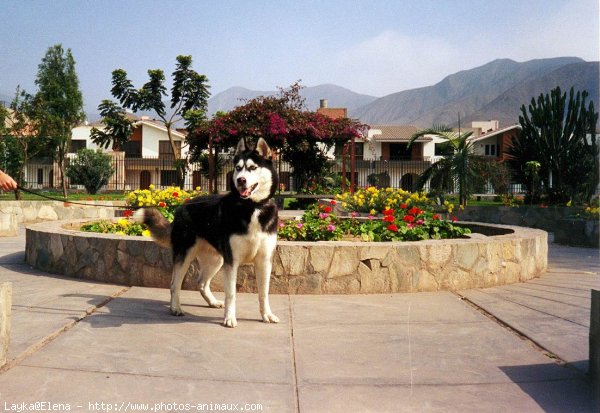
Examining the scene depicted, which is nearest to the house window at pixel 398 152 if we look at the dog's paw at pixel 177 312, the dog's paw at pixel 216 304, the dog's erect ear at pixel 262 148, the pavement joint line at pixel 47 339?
the dog's paw at pixel 216 304

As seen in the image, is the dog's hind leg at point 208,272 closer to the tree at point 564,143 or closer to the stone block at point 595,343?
the stone block at point 595,343

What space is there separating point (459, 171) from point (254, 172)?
586 inches

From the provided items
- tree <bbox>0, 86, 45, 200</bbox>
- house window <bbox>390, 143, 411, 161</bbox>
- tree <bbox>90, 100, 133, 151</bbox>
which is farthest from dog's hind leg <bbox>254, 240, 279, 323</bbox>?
house window <bbox>390, 143, 411, 161</bbox>

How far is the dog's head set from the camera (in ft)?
15.0

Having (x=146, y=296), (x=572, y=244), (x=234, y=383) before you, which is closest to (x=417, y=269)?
(x=146, y=296)

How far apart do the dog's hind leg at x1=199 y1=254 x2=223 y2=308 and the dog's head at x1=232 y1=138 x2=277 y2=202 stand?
3.11ft

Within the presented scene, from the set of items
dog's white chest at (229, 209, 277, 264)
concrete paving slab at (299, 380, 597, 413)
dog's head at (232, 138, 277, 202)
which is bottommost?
concrete paving slab at (299, 380, 597, 413)

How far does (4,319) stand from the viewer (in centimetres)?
355

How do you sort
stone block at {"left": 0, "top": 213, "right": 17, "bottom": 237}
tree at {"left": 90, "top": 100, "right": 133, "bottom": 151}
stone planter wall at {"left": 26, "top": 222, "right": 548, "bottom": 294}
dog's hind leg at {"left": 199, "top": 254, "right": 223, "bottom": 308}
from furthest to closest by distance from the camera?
tree at {"left": 90, "top": 100, "right": 133, "bottom": 151}, stone block at {"left": 0, "top": 213, "right": 17, "bottom": 237}, stone planter wall at {"left": 26, "top": 222, "right": 548, "bottom": 294}, dog's hind leg at {"left": 199, "top": 254, "right": 223, "bottom": 308}

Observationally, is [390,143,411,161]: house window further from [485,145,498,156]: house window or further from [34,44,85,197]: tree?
[34,44,85,197]: tree

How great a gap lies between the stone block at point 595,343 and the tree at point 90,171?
1551 inches

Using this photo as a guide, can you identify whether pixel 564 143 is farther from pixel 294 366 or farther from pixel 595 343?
pixel 294 366

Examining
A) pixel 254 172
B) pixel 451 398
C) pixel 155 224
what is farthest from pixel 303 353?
pixel 155 224

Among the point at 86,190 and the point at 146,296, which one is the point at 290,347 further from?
the point at 86,190
